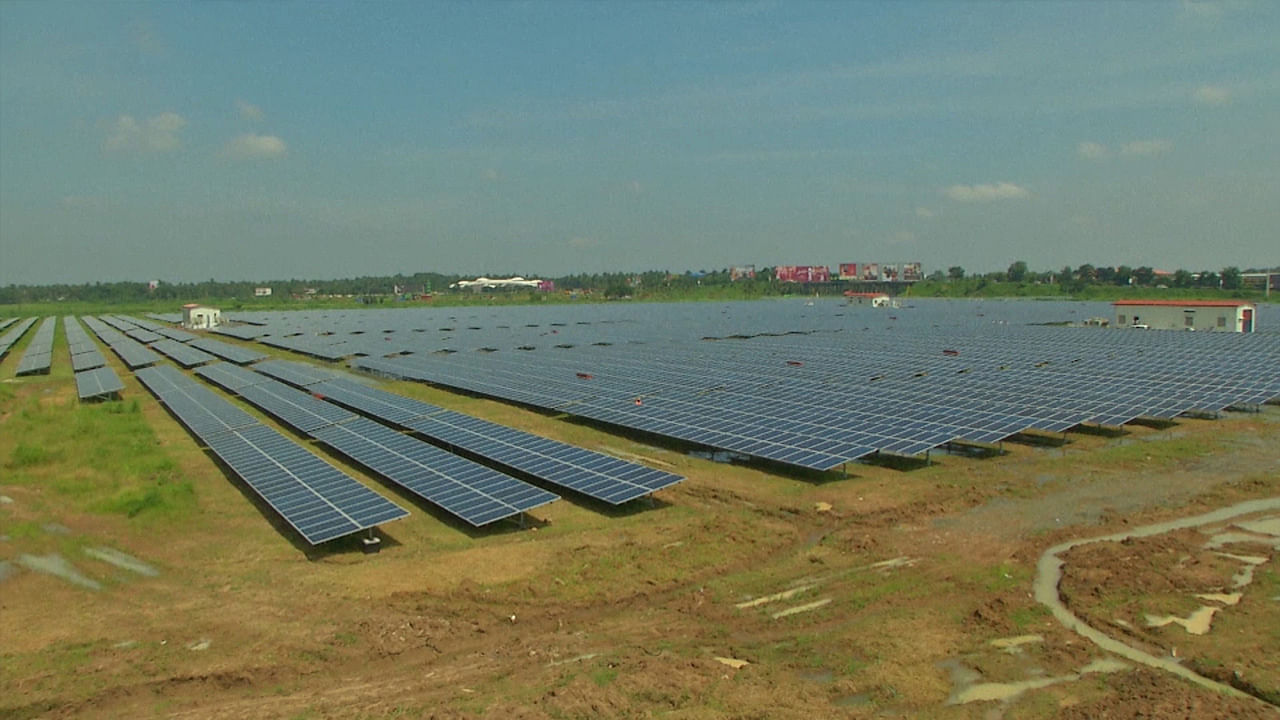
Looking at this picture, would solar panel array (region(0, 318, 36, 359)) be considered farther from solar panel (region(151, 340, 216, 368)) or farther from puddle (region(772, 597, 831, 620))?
puddle (region(772, 597, 831, 620))

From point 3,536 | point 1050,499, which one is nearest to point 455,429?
point 3,536

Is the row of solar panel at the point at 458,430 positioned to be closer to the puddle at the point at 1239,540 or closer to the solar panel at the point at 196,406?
the solar panel at the point at 196,406

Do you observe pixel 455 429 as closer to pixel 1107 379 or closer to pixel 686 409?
pixel 686 409

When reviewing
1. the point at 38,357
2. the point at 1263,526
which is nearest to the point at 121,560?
the point at 1263,526

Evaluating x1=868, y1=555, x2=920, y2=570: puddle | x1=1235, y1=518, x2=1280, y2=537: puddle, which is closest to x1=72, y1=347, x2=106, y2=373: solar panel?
x1=868, y1=555, x2=920, y2=570: puddle

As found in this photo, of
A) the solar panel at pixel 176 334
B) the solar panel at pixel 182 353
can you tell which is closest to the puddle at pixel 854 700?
the solar panel at pixel 182 353

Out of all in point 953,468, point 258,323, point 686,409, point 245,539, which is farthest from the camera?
point 258,323
